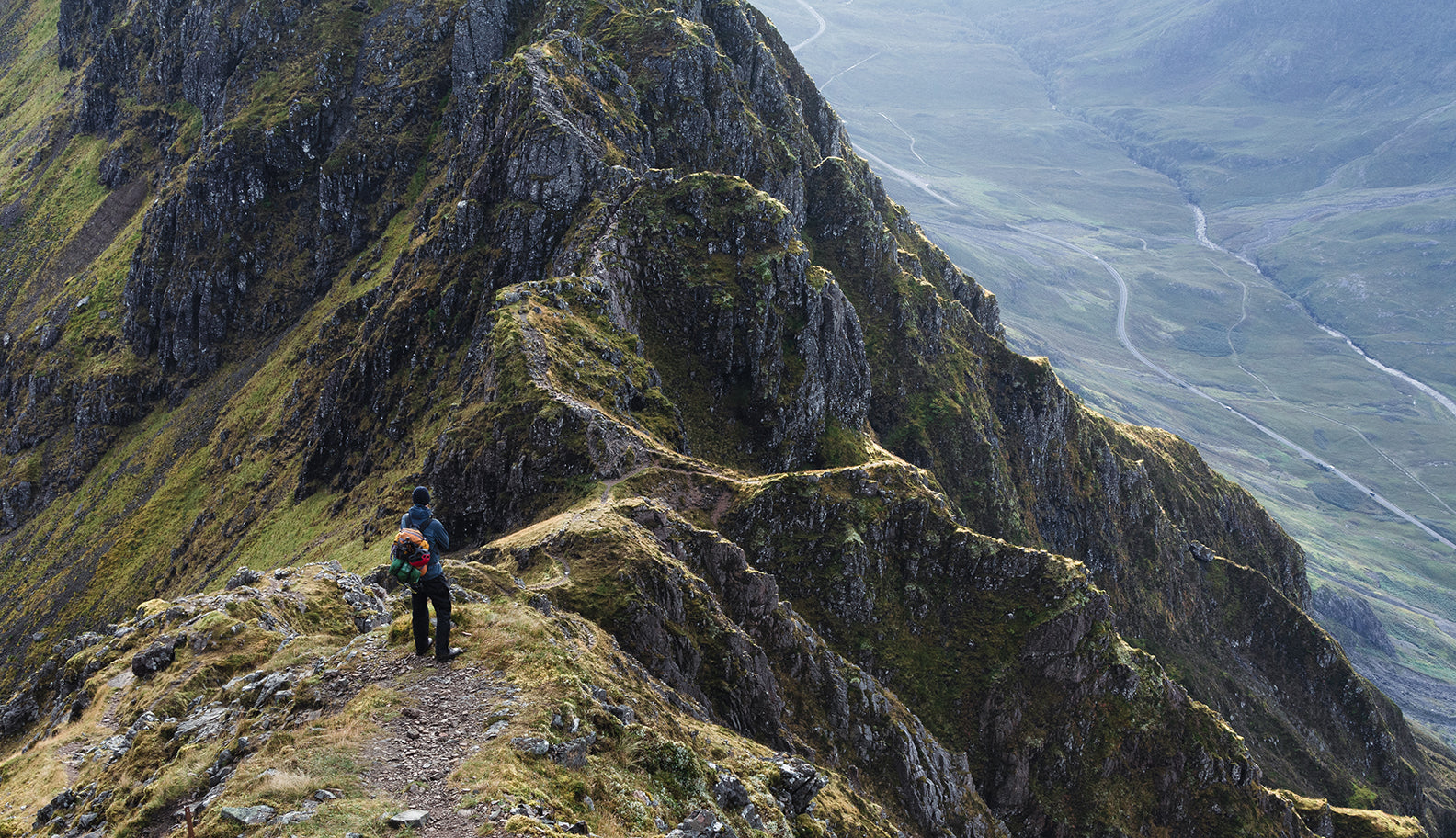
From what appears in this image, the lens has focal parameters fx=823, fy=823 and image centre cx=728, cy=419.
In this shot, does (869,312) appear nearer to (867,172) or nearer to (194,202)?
(867,172)

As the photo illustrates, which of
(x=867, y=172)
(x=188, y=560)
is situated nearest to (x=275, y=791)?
(x=188, y=560)

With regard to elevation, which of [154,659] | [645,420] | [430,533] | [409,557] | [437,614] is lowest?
[154,659]

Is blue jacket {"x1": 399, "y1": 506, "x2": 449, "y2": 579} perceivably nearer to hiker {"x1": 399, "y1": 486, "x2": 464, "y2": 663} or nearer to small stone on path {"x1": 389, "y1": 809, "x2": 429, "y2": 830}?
hiker {"x1": 399, "y1": 486, "x2": 464, "y2": 663}

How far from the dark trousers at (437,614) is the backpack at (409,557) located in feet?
2.20

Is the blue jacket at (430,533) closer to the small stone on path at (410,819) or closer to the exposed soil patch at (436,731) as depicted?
the exposed soil patch at (436,731)

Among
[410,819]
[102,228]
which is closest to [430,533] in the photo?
[410,819]

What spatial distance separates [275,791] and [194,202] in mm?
157320

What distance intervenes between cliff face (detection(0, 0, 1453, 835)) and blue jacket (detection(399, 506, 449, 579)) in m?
15.1

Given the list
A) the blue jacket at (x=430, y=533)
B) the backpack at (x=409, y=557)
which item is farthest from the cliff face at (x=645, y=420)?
the backpack at (x=409, y=557)

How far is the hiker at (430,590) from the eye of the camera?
82.2 feet

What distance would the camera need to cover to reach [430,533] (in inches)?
1004

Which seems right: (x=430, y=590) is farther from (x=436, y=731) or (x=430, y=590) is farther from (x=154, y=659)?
(x=154, y=659)

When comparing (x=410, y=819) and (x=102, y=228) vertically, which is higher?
(x=102, y=228)

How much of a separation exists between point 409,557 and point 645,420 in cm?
5339
